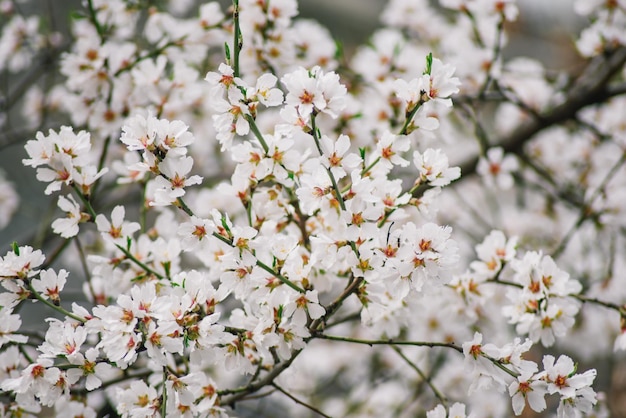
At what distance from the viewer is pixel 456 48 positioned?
7.30 ft

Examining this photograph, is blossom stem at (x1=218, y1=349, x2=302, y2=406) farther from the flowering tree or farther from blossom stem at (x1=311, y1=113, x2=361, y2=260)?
blossom stem at (x1=311, y1=113, x2=361, y2=260)

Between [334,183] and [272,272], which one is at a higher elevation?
[334,183]

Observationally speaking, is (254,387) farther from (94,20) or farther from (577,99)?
(577,99)

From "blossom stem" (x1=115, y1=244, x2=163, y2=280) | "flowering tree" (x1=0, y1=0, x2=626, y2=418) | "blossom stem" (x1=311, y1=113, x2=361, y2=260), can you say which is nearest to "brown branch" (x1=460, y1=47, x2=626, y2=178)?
"flowering tree" (x1=0, y1=0, x2=626, y2=418)

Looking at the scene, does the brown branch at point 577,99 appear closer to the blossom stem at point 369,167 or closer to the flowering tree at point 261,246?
the flowering tree at point 261,246

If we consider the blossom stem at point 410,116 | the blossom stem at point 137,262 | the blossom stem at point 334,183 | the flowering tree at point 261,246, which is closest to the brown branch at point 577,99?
the flowering tree at point 261,246

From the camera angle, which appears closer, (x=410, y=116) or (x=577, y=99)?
(x=410, y=116)

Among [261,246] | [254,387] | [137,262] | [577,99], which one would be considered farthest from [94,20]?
[577,99]

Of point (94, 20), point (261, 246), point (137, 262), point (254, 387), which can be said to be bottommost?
point (254, 387)

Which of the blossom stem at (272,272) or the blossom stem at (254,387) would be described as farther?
the blossom stem at (254,387)

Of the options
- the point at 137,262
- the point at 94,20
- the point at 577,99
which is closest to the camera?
the point at 137,262

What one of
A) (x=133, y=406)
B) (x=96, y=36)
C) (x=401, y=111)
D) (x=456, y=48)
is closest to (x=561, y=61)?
(x=456, y=48)

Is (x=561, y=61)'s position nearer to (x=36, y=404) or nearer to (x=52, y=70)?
(x=52, y=70)

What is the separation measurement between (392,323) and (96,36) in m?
1.14
